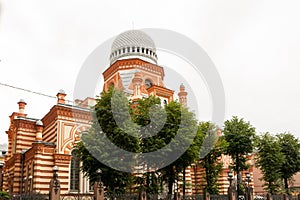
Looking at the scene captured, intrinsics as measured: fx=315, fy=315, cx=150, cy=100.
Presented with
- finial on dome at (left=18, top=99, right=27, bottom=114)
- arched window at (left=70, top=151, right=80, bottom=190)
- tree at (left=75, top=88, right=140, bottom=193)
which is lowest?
arched window at (left=70, top=151, right=80, bottom=190)

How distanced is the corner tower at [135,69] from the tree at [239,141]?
9.49 metres

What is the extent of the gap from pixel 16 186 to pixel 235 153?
22.9 meters

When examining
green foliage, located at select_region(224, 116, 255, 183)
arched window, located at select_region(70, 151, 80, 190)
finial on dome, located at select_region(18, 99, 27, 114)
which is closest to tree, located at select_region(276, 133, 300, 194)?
green foliage, located at select_region(224, 116, 255, 183)

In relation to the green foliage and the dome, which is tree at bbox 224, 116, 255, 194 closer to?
the green foliage

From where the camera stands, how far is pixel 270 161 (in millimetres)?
33500

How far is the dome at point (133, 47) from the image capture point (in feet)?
146

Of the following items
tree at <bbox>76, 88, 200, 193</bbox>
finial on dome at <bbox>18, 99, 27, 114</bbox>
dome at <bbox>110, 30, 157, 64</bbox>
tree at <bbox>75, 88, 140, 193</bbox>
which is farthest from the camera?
dome at <bbox>110, 30, 157, 64</bbox>

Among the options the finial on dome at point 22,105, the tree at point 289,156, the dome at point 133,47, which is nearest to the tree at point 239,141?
the tree at point 289,156

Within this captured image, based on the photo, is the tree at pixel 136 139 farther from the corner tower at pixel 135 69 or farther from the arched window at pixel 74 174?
the corner tower at pixel 135 69

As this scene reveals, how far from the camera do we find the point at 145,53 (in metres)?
45.0

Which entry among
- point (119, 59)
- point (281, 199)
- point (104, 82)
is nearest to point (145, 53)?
point (119, 59)

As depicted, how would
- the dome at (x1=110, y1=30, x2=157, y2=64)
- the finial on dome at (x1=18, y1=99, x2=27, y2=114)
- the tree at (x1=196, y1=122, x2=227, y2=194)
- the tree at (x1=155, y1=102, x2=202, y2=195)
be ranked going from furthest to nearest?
the dome at (x1=110, y1=30, x2=157, y2=64) < the finial on dome at (x1=18, y1=99, x2=27, y2=114) < the tree at (x1=196, y1=122, x2=227, y2=194) < the tree at (x1=155, y1=102, x2=202, y2=195)

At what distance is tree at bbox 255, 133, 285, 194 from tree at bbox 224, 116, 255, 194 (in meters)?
2.10

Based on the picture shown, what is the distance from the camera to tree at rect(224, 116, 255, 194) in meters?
32.1
